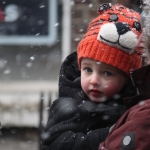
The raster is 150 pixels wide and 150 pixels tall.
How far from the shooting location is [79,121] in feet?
9.20

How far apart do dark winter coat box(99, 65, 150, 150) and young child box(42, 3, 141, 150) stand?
14.5 inches

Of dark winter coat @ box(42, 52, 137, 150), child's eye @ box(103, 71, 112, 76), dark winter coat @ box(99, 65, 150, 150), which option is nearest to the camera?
dark winter coat @ box(99, 65, 150, 150)

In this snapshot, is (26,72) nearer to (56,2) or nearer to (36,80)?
(36,80)

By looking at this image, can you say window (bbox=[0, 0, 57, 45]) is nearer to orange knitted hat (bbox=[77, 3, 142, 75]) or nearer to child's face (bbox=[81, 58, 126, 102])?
orange knitted hat (bbox=[77, 3, 142, 75])

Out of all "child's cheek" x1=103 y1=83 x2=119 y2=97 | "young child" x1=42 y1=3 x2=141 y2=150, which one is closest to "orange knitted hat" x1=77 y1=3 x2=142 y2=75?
"young child" x1=42 y1=3 x2=141 y2=150

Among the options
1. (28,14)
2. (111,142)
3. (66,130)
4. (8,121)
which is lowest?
(8,121)

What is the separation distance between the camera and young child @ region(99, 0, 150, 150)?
2.16m

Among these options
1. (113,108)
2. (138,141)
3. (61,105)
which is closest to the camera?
(138,141)

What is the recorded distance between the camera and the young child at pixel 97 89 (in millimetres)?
2762

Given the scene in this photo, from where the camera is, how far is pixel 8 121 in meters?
7.74

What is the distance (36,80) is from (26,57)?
352 millimetres

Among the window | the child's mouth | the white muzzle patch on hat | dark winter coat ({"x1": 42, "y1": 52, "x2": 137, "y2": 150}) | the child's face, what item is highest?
the white muzzle patch on hat

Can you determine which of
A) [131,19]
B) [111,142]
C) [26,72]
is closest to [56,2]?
[26,72]

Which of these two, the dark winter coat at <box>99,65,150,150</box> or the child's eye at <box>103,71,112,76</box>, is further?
the child's eye at <box>103,71,112,76</box>
